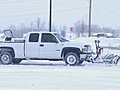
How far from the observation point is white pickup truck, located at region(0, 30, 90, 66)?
1933 centimetres

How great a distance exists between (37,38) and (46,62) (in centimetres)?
262

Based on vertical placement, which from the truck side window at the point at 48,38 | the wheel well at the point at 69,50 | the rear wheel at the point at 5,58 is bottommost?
the rear wheel at the point at 5,58

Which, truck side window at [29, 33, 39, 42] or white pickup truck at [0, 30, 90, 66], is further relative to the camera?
truck side window at [29, 33, 39, 42]

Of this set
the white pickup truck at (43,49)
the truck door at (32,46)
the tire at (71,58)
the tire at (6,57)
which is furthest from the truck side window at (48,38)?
the tire at (6,57)

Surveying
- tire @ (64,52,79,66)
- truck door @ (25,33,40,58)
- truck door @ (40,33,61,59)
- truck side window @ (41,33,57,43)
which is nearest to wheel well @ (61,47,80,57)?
tire @ (64,52,79,66)

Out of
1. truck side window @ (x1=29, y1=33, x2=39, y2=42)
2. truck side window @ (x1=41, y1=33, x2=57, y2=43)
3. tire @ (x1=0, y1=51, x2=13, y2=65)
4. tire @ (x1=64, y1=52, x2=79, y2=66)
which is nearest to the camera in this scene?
tire @ (x1=64, y1=52, x2=79, y2=66)

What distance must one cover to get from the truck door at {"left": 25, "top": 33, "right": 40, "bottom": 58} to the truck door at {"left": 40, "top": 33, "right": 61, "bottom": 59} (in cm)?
27

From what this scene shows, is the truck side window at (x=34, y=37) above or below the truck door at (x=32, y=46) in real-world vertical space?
above

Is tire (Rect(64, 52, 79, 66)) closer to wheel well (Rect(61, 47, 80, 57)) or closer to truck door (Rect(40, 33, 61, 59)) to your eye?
wheel well (Rect(61, 47, 80, 57))

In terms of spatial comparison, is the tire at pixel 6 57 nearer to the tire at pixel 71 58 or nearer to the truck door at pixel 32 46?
the truck door at pixel 32 46

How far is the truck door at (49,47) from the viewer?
19.4 metres

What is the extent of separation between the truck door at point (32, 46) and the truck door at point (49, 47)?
27 centimetres

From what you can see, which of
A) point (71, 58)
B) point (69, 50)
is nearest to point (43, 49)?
point (69, 50)
